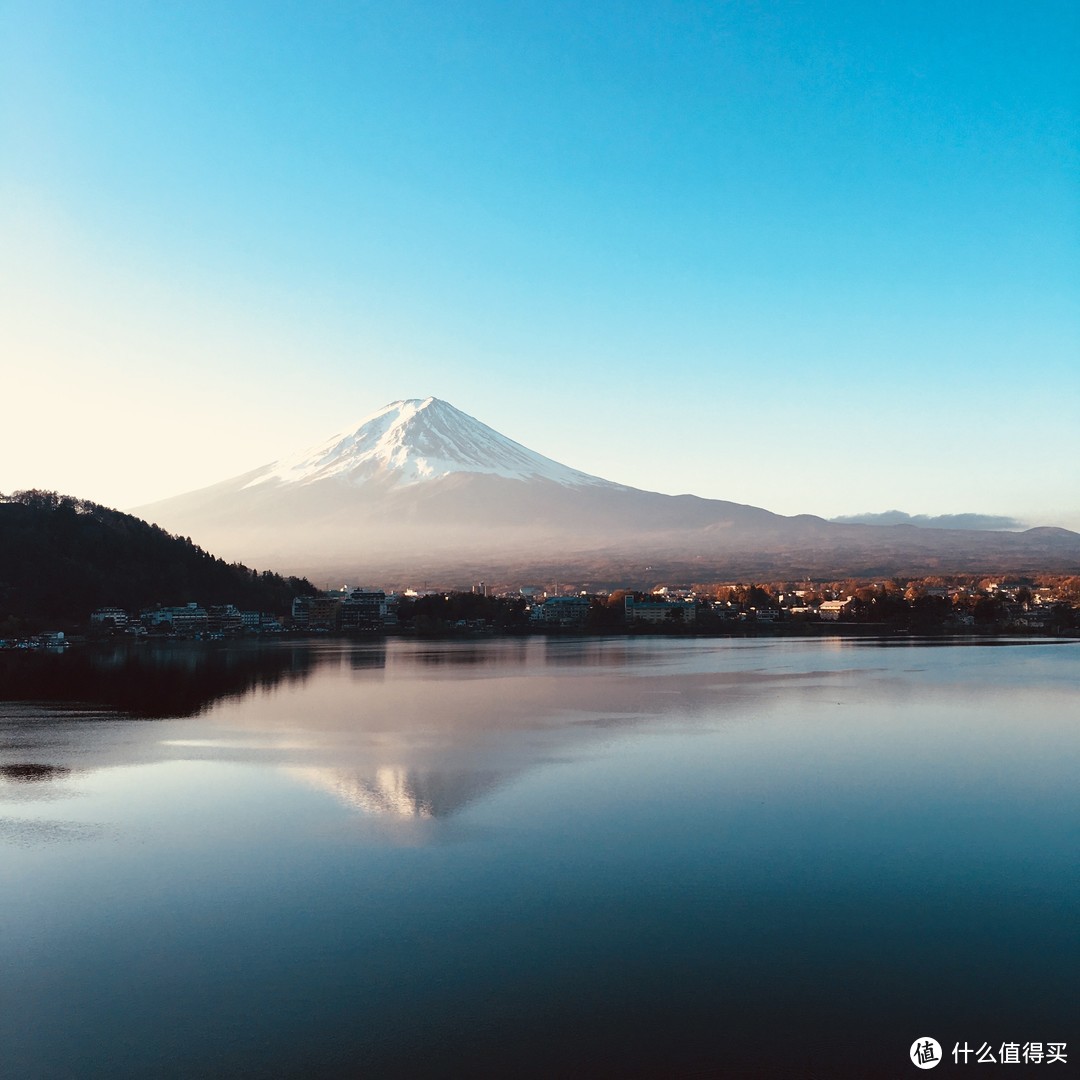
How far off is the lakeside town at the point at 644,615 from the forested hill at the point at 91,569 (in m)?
0.74

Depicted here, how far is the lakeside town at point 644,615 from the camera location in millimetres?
31578

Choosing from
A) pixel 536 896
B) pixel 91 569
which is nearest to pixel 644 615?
pixel 91 569

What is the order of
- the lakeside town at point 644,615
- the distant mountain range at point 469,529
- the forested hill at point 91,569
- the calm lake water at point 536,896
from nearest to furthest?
the calm lake water at point 536,896 < the forested hill at point 91,569 < the lakeside town at point 644,615 < the distant mountain range at point 469,529

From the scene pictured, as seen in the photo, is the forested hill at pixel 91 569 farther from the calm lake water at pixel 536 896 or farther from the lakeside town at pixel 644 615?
the calm lake water at pixel 536 896

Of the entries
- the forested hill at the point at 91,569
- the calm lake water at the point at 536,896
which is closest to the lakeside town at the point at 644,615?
the forested hill at the point at 91,569

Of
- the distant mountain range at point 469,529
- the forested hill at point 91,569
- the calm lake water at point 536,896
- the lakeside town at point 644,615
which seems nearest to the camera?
the calm lake water at point 536,896

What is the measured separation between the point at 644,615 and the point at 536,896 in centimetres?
3363

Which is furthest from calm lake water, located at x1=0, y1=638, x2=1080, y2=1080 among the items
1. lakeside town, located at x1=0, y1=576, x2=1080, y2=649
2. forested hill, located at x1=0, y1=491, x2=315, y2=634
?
lakeside town, located at x1=0, y1=576, x2=1080, y2=649

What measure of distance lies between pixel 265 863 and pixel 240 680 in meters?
11.4

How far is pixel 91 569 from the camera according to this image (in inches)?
1148

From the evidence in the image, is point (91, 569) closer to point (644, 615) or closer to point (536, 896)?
point (644, 615)

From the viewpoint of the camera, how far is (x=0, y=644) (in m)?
21.8

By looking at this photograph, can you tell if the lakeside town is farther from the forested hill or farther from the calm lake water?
the calm lake water

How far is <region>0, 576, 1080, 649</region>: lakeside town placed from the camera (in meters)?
31.6
